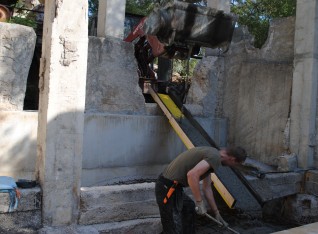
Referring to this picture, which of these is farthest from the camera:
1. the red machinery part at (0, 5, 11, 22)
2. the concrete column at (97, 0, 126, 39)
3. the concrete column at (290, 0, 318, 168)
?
the red machinery part at (0, 5, 11, 22)

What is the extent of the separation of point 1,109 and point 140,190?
2687mm

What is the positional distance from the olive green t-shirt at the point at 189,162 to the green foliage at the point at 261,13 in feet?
20.0

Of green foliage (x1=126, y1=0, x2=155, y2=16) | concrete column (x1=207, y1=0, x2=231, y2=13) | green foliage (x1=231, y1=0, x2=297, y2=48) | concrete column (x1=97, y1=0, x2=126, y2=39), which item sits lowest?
concrete column (x1=97, y1=0, x2=126, y2=39)

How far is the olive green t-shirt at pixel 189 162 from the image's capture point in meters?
3.83

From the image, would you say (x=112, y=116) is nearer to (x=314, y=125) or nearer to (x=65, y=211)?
(x=65, y=211)

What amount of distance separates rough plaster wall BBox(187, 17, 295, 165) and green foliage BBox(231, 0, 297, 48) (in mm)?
1999

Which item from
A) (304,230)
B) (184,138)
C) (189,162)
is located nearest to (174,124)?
(184,138)

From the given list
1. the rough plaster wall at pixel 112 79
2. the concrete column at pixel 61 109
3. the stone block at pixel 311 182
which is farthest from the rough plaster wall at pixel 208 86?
the concrete column at pixel 61 109

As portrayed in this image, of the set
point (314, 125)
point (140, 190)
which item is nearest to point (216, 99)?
point (314, 125)

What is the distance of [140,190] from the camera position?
4.30m

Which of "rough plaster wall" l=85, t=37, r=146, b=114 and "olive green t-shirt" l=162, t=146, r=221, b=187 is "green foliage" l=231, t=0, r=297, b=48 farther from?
"olive green t-shirt" l=162, t=146, r=221, b=187

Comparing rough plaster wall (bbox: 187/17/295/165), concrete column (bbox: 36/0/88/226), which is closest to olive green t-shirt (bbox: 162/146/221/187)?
concrete column (bbox: 36/0/88/226)

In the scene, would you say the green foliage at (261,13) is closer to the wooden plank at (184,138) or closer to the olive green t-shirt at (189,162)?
the wooden plank at (184,138)

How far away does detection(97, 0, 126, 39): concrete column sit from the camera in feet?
23.5
